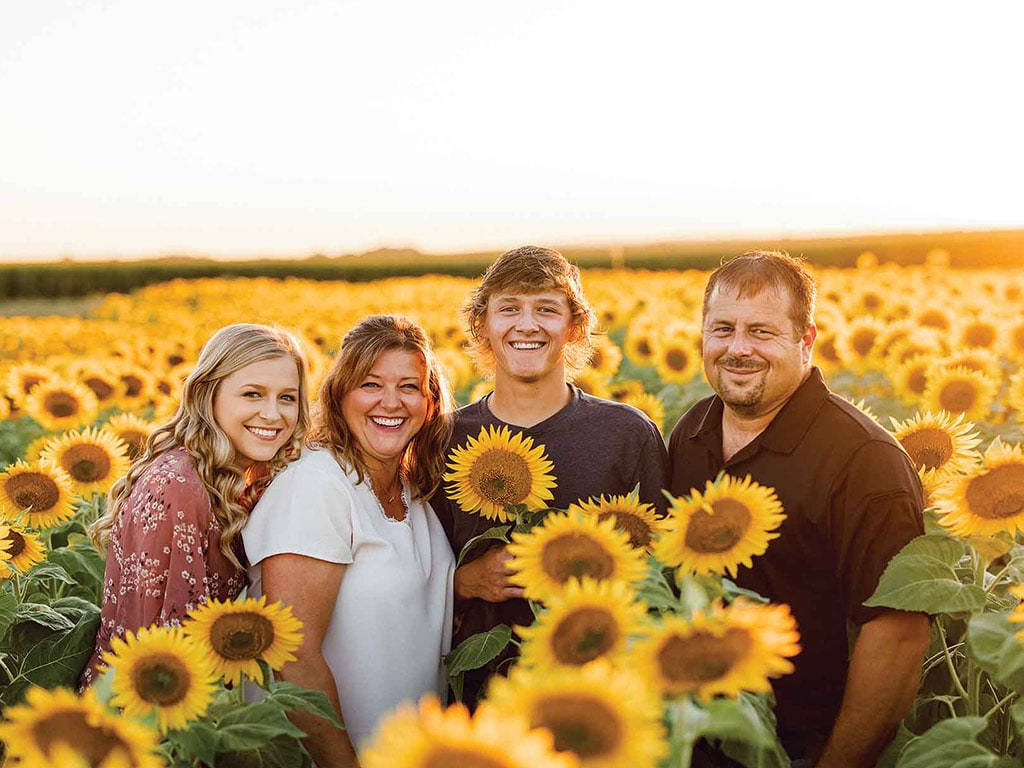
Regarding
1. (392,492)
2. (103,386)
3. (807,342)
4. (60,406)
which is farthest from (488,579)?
(103,386)

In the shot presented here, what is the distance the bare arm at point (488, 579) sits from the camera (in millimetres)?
3725

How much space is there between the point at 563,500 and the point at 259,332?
1.30m

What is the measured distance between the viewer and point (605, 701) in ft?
5.94

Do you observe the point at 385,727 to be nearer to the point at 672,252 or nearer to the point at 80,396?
the point at 80,396

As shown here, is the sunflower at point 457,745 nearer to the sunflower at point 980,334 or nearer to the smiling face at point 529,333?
the smiling face at point 529,333

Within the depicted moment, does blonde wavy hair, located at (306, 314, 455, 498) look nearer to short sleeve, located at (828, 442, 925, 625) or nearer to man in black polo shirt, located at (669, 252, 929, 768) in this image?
man in black polo shirt, located at (669, 252, 929, 768)

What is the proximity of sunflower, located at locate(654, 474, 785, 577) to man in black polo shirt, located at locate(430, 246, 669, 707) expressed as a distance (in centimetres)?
149

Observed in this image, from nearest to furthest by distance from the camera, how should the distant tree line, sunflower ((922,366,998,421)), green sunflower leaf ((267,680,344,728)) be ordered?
green sunflower leaf ((267,680,344,728)), sunflower ((922,366,998,421)), the distant tree line

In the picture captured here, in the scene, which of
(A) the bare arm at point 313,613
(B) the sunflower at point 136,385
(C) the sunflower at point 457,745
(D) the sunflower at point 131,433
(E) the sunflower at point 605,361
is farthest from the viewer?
(E) the sunflower at point 605,361

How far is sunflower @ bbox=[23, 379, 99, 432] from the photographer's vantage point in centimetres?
686

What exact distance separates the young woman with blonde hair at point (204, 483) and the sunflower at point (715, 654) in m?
2.01

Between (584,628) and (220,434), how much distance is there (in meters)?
2.10

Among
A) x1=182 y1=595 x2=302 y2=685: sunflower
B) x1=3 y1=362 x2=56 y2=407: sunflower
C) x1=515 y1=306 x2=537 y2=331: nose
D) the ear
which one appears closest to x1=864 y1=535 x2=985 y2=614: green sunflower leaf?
the ear

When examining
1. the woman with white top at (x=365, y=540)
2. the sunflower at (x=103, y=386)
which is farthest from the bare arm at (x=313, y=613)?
the sunflower at (x=103, y=386)
